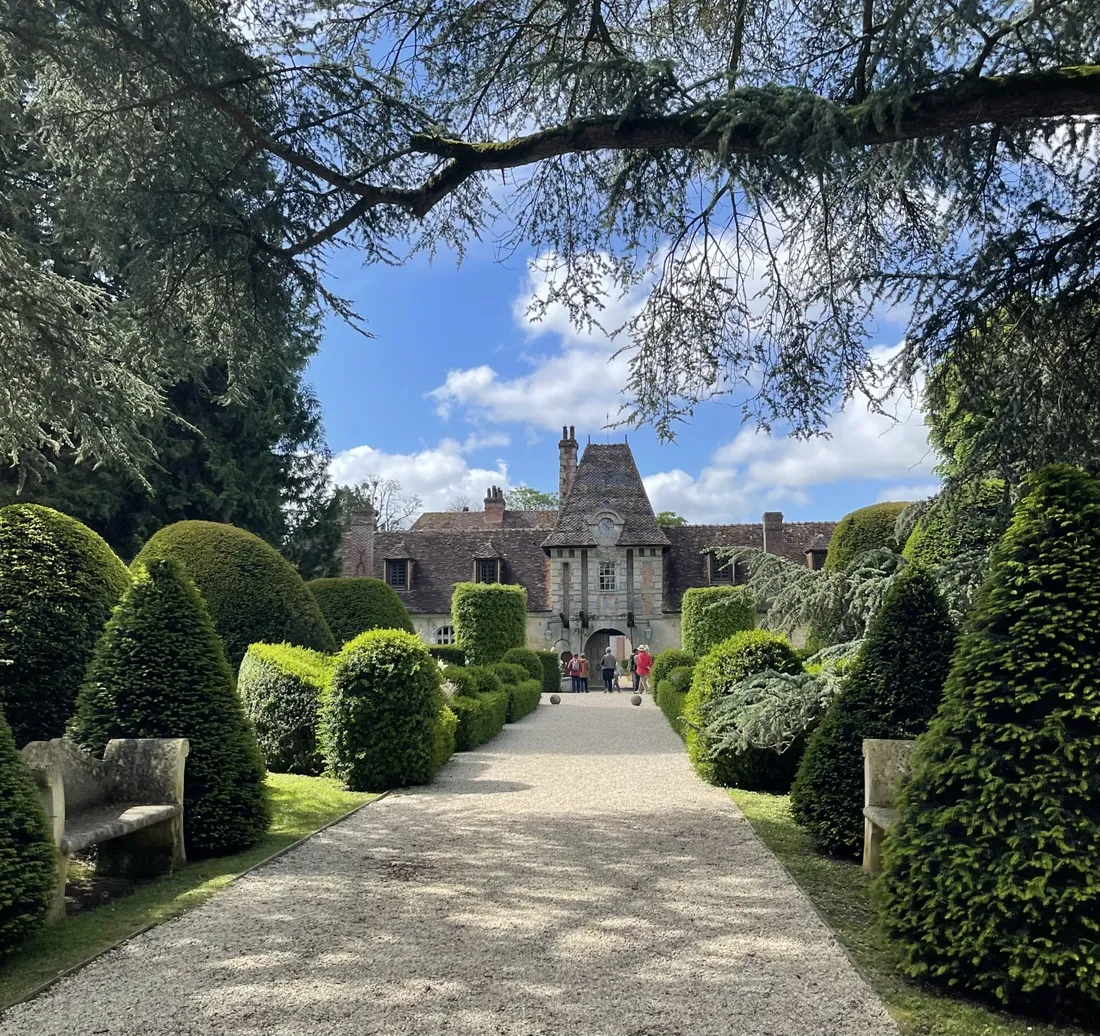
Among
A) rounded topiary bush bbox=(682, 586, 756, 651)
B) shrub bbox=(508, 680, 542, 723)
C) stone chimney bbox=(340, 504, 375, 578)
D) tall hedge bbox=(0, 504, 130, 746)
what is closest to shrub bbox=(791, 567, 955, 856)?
tall hedge bbox=(0, 504, 130, 746)

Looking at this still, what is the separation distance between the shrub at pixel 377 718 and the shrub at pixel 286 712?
63 cm

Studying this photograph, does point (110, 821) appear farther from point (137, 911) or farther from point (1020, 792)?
point (1020, 792)

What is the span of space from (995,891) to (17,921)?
4093 millimetres

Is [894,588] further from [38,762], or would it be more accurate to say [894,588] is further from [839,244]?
[38,762]

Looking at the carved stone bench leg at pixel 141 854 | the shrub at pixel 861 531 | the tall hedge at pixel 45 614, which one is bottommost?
the carved stone bench leg at pixel 141 854

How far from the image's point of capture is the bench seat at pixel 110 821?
192 inches

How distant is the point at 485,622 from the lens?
925 inches

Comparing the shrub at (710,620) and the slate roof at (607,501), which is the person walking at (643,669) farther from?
the slate roof at (607,501)

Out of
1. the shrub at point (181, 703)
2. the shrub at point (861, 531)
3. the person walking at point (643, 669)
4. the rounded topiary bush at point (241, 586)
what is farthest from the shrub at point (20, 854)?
the person walking at point (643, 669)

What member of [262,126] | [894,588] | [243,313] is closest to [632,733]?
[894,588]

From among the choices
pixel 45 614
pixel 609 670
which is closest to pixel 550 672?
pixel 609 670

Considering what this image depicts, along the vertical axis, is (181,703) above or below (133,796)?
above

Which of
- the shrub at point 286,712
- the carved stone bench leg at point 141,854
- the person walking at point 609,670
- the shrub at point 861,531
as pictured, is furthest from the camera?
the person walking at point 609,670

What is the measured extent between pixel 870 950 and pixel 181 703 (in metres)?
4.52
